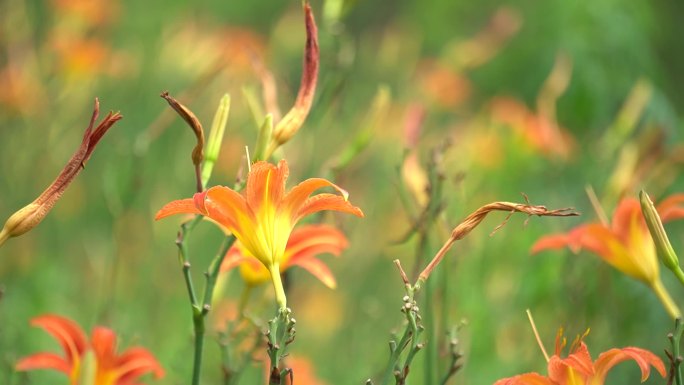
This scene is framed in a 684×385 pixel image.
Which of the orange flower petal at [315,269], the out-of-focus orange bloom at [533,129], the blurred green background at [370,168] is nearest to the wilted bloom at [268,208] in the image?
the orange flower petal at [315,269]

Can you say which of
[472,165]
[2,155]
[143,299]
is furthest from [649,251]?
[2,155]

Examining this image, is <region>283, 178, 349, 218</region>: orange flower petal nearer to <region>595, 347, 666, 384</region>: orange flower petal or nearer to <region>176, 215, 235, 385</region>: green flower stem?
<region>176, 215, 235, 385</region>: green flower stem

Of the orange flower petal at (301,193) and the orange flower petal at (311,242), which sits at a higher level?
the orange flower petal at (301,193)

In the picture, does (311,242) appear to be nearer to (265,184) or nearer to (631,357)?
(265,184)

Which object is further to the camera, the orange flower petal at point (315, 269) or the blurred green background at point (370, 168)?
the blurred green background at point (370, 168)

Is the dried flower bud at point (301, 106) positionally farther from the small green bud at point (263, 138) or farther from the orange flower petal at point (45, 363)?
the orange flower petal at point (45, 363)

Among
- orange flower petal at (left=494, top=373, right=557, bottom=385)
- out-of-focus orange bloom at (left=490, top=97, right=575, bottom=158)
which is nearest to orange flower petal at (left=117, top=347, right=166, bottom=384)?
orange flower petal at (left=494, top=373, right=557, bottom=385)

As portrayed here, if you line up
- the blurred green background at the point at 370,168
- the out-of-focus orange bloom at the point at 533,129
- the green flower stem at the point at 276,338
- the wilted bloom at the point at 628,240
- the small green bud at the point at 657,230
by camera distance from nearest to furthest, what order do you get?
the green flower stem at the point at 276,338 → the small green bud at the point at 657,230 → the wilted bloom at the point at 628,240 → the blurred green background at the point at 370,168 → the out-of-focus orange bloom at the point at 533,129
